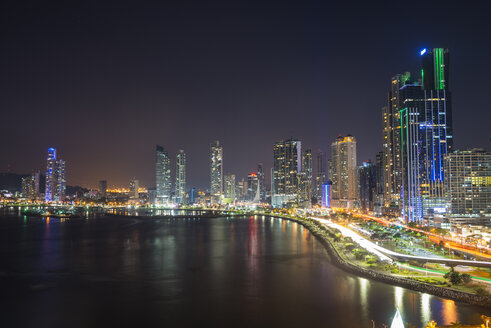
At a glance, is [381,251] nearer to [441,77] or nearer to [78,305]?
[78,305]

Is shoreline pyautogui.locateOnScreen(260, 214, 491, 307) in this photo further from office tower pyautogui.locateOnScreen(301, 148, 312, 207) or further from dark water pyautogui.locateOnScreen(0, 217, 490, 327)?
office tower pyautogui.locateOnScreen(301, 148, 312, 207)

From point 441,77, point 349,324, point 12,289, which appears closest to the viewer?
point 349,324

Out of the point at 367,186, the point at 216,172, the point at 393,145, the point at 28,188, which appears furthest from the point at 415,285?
the point at 28,188

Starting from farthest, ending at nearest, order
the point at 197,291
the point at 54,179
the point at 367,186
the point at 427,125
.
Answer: the point at 54,179, the point at 367,186, the point at 427,125, the point at 197,291

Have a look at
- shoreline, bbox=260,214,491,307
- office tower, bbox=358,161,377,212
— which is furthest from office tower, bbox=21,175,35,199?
shoreline, bbox=260,214,491,307

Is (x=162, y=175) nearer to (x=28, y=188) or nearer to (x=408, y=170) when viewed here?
(x=28, y=188)

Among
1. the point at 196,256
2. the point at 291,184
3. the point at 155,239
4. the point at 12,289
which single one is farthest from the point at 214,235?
the point at 291,184

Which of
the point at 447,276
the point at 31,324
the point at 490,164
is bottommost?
the point at 31,324
